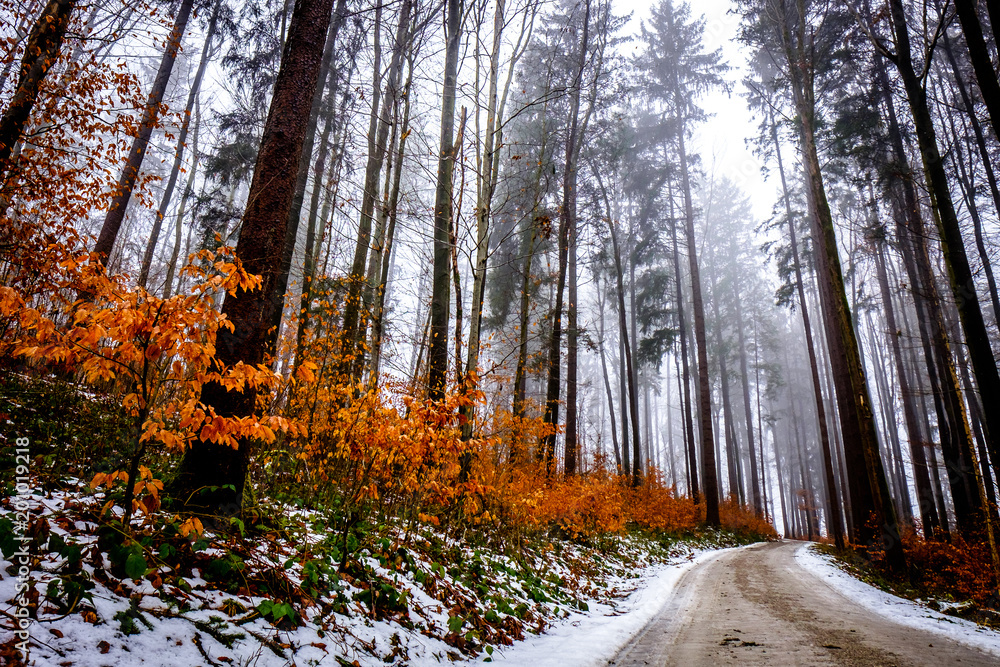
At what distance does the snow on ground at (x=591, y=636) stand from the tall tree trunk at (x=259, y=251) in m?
2.08

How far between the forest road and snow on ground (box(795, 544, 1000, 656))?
20cm

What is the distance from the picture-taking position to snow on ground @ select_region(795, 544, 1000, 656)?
4.37 meters

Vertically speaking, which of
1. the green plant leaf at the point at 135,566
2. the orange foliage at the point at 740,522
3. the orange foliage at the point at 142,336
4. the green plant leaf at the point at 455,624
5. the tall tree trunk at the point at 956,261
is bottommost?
the orange foliage at the point at 740,522

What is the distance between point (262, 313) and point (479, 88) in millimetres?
4966

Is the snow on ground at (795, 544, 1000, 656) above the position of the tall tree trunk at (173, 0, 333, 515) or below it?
below

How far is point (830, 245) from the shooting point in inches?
362

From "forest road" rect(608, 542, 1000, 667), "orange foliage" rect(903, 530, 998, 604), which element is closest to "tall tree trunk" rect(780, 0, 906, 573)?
"orange foliage" rect(903, 530, 998, 604)

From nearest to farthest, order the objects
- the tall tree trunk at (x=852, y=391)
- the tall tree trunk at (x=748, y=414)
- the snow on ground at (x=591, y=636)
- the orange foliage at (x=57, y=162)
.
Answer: the snow on ground at (x=591, y=636) → the orange foliage at (x=57, y=162) → the tall tree trunk at (x=852, y=391) → the tall tree trunk at (x=748, y=414)

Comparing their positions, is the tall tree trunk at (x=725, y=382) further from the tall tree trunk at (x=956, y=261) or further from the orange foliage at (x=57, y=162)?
the orange foliage at (x=57, y=162)

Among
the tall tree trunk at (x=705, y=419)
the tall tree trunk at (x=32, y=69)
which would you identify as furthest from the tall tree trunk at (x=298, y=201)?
the tall tree trunk at (x=705, y=419)

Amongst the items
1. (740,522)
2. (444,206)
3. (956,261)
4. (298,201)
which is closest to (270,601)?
(444,206)

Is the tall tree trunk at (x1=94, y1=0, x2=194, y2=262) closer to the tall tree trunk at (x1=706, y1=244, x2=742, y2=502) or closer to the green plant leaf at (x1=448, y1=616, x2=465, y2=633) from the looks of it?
the green plant leaf at (x1=448, y1=616, x2=465, y2=633)

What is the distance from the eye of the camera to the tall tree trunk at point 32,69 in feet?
17.8

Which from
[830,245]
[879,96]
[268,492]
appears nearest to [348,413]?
[268,492]
